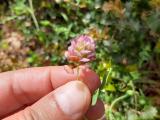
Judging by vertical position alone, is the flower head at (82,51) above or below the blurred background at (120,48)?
above

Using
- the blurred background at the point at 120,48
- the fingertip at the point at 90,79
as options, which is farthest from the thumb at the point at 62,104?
the blurred background at the point at 120,48

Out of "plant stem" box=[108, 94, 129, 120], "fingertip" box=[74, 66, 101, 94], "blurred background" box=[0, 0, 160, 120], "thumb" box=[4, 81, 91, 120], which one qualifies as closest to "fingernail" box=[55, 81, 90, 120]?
"thumb" box=[4, 81, 91, 120]

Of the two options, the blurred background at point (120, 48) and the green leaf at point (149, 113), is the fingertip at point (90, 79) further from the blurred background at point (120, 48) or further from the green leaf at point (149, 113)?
the green leaf at point (149, 113)

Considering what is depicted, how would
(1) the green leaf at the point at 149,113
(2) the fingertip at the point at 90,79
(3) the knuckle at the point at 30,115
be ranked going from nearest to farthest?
(3) the knuckle at the point at 30,115, (2) the fingertip at the point at 90,79, (1) the green leaf at the point at 149,113

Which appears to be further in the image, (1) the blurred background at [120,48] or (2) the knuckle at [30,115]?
(1) the blurred background at [120,48]

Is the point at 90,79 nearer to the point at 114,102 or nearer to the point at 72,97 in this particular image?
the point at 72,97

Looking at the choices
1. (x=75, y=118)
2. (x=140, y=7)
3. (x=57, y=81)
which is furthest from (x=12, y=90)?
(x=140, y=7)

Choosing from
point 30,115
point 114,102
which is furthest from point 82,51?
point 114,102
